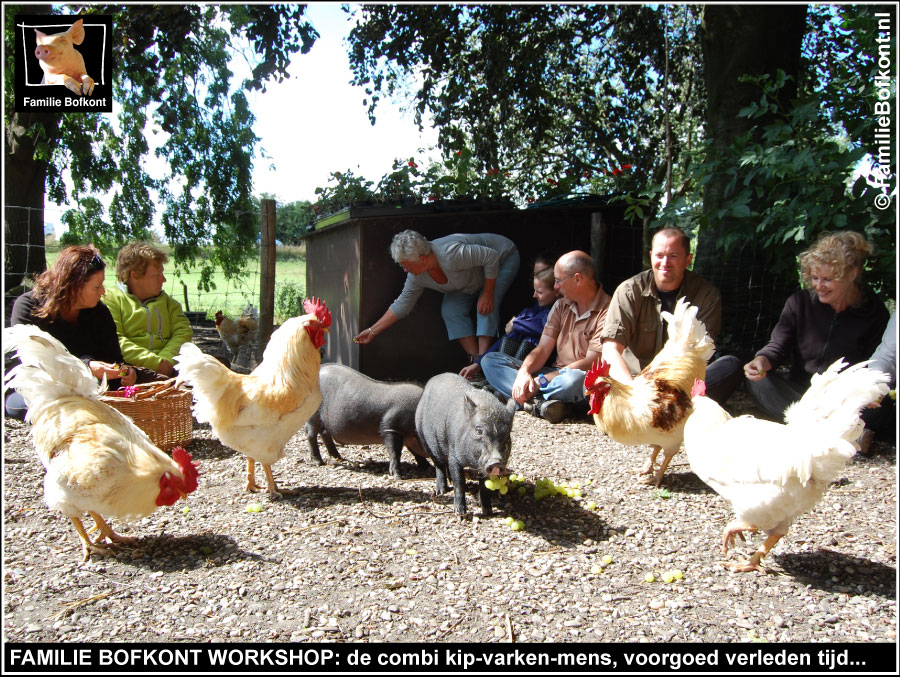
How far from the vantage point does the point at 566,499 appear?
12.2 feet

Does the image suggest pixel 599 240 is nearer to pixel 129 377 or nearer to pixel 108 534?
pixel 129 377

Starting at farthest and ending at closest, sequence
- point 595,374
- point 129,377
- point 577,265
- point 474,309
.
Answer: point 474,309 → point 577,265 → point 129,377 → point 595,374

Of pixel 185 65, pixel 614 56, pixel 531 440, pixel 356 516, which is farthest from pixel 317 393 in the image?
pixel 614 56

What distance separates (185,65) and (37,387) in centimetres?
504

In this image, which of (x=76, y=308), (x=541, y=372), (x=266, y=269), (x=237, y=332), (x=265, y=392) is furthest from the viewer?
(x=237, y=332)

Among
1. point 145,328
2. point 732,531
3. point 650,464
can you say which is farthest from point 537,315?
point 145,328

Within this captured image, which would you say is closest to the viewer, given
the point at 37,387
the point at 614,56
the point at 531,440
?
the point at 37,387

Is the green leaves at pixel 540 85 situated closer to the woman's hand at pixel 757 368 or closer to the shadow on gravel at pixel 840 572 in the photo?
the woman's hand at pixel 757 368

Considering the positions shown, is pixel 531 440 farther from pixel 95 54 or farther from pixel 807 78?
pixel 807 78

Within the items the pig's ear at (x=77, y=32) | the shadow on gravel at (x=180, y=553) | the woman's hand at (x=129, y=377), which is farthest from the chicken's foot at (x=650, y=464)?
the pig's ear at (x=77, y=32)

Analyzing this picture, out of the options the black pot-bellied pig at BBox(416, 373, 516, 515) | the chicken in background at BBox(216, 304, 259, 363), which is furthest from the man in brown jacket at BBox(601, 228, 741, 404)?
the chicken in background at BBox(216, 304, 259, 363)

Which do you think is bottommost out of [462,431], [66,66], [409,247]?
[462,431]

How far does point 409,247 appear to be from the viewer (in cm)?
598

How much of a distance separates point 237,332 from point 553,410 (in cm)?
400
